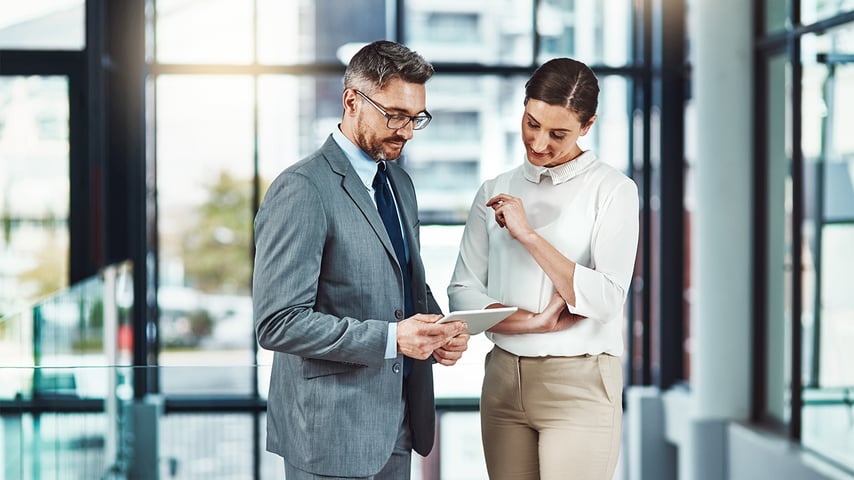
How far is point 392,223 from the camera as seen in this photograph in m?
2.08

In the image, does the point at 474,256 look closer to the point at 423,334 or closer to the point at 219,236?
the point at 423,334

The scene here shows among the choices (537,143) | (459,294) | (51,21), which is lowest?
(459,294)

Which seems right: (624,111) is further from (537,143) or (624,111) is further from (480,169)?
(537,143)

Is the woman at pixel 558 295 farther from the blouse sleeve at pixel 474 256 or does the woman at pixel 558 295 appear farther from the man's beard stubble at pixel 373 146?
the man's beard stubble at pixel 373 146

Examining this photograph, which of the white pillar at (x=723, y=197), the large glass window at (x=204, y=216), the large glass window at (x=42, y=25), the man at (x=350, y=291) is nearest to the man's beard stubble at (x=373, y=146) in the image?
the man at (x=350, y=291)

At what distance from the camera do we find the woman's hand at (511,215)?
2096mm

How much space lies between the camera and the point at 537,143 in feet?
7.00

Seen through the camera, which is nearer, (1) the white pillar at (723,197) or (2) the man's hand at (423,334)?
(2) the man's hand at (423,334)

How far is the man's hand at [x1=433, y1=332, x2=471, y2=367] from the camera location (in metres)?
2.09

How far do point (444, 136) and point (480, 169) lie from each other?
0.33m

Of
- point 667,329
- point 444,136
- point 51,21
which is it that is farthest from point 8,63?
point 667,329

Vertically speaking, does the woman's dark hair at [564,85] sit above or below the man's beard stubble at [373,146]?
above

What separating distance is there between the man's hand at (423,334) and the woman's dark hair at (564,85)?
51cm

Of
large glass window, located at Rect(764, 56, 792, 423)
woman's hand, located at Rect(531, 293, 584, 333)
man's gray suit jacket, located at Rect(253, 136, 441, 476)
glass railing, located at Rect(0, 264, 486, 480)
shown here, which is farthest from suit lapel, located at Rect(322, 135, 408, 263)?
large glass window, located at Rect(764, 56, 792, 423)
